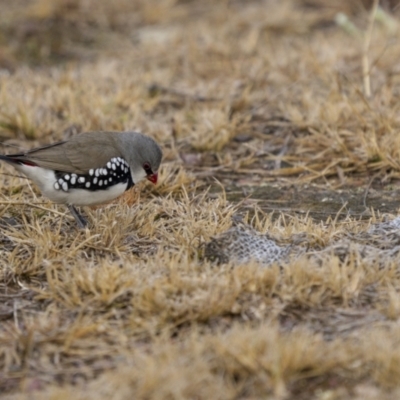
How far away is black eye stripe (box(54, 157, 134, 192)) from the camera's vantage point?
15.4 ft

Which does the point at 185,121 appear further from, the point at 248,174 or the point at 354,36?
the point at 354,36

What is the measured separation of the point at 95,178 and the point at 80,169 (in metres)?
0.12

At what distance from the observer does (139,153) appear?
503 centimetres

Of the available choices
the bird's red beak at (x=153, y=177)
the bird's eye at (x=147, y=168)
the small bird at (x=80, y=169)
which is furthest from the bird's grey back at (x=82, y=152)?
the bird's red beak at (x=153, y=177)

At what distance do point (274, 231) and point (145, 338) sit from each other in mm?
1289

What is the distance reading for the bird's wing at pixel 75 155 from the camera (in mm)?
4750

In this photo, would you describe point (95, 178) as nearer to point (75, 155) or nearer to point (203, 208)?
point (75, 155)

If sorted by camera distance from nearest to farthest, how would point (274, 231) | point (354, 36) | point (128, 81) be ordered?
point (274, 231) < point (128, 81) < point (354, 36)

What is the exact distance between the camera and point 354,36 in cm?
859

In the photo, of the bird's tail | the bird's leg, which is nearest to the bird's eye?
the bird's leg

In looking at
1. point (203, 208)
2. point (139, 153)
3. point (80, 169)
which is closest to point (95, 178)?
point (80, 169)

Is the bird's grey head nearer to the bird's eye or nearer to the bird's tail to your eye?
the bird's eye

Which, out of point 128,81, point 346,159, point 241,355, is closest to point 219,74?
point 128,81

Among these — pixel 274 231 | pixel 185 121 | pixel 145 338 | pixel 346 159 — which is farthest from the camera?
pixel 185 121
